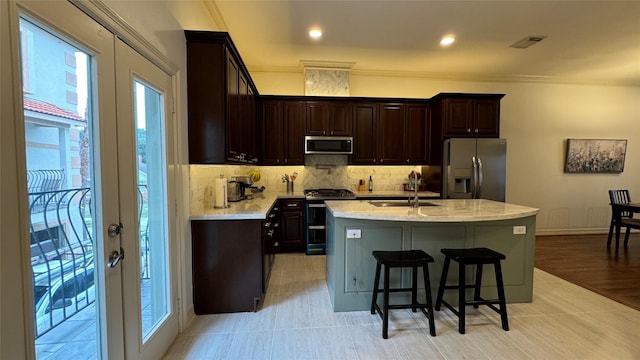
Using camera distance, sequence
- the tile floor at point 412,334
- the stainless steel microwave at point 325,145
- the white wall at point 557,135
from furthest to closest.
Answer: the white wall at point 557,135 < the stainless steel microwave at point 325,145 < the tile floor at point 412,334

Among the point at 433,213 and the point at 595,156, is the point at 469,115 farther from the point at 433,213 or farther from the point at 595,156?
the point at 595,156

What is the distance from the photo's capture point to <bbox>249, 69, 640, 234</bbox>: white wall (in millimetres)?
5297

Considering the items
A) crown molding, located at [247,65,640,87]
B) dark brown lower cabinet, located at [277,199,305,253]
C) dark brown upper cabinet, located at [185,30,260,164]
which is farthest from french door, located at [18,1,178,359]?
crown molding, located at [247,65,640,87]

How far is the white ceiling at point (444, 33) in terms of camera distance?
302 centimetres

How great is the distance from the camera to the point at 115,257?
4.84ft

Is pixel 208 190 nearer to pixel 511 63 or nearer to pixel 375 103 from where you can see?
pixel 375 103

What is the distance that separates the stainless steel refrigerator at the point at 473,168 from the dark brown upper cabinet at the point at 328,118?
1.67 metres

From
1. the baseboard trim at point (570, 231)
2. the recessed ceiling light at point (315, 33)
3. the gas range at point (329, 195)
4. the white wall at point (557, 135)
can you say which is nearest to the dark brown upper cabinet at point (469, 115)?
the white wall at point (557, 135)

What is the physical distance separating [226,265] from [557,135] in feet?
20.9

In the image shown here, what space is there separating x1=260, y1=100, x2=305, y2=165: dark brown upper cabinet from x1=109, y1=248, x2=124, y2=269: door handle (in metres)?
3.17

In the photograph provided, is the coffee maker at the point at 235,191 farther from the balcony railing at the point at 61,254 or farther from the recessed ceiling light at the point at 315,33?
the recessed ceiling light at the point at 315,33

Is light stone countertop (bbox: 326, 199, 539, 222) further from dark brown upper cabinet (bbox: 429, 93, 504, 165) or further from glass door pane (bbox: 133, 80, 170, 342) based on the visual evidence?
dark brown upper cabinet (bbox: 429, 93, 504, 165)

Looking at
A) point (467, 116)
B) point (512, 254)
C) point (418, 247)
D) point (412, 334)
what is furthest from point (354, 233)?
point (467, 116)

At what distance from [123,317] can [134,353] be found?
0.28 m
